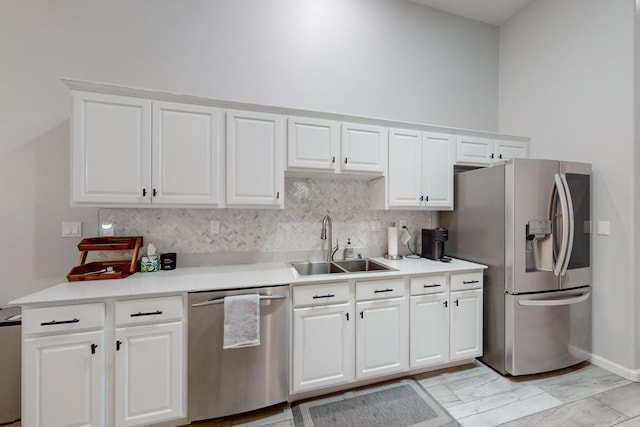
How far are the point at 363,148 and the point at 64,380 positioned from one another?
263 cm

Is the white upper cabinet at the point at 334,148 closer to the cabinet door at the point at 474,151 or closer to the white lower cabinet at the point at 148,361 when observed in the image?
the cabinet door at the point at 474,151

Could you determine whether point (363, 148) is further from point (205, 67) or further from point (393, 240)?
point (205, 67)

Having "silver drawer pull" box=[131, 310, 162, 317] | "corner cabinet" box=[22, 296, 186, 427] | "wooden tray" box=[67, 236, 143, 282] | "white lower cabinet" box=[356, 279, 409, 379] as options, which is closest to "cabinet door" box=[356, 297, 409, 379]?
"white lower cabinet" box=[356, 279, 409, 379]

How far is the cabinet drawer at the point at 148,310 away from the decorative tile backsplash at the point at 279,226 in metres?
0.70

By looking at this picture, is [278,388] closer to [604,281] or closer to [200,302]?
[200,302]

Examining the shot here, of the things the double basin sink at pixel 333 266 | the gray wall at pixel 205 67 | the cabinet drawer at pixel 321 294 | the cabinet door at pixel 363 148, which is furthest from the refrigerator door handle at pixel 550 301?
the gray wall at pixel 205 67

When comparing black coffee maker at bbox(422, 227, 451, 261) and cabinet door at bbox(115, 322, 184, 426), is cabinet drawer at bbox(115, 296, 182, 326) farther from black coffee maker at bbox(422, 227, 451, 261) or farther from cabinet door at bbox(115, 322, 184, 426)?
black coffee maker at bbox(422, 227, 451, 261)

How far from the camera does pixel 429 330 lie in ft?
7.62

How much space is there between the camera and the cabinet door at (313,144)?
2.30 metres

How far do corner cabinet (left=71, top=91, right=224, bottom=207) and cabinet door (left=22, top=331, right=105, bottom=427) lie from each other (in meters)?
0.90

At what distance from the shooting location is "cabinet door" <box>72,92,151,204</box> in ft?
6.03

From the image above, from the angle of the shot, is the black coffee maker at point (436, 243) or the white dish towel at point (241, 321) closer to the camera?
the white dish towel at point (241, 321)

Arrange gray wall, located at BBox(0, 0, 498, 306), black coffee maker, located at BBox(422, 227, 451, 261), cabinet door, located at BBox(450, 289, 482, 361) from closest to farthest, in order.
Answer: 1. gray wall, located at BBox(0, 0, 498, 306)
2. cabinet door, located at BBox(450, 289, 482, 361)
3. black coffee maker, located at BBox(422, 227, 451, 261)

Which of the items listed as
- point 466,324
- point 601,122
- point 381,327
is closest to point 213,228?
point 381,327
